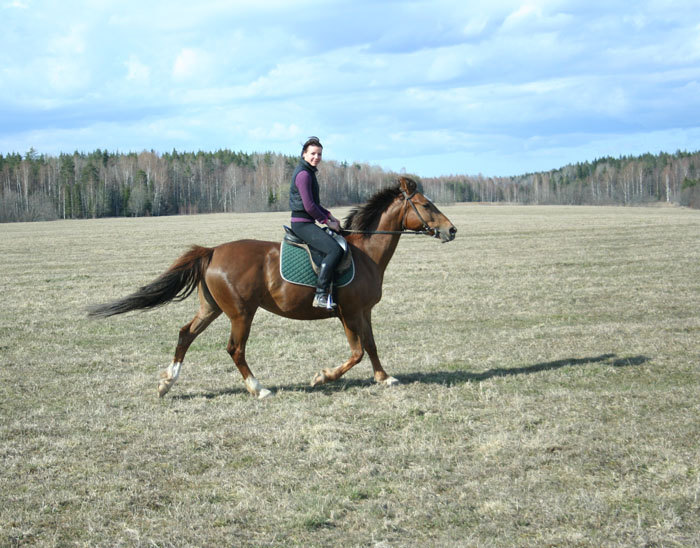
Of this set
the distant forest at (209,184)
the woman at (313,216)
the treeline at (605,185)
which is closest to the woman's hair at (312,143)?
the woman at (313,216)

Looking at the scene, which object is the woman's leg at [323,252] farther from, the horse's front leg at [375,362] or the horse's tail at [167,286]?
the horse's tail at [167,286]

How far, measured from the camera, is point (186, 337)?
8.23 metres

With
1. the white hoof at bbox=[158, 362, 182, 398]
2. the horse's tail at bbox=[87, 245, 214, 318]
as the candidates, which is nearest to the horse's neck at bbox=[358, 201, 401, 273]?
the horse's tail at bbox=[87, 245, 214, 318]

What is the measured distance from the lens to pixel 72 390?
27.3ft

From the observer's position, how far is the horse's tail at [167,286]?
322 inches

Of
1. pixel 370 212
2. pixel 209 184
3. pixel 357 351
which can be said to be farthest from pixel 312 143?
pixel 209 184

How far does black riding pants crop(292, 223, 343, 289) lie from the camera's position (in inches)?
312

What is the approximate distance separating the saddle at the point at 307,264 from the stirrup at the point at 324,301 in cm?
18

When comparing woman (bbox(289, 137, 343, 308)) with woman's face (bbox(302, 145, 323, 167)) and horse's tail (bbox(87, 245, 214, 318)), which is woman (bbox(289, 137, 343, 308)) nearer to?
woman's face (bbox(302, 145, 323, 167))

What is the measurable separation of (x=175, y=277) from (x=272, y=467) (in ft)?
11.4

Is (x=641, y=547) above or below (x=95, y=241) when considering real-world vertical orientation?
below

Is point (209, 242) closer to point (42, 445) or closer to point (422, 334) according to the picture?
point (422, 334)

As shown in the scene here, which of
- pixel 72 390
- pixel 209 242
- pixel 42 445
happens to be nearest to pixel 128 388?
pixel 72 390

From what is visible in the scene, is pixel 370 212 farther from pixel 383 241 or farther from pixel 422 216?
pixel 422 216
